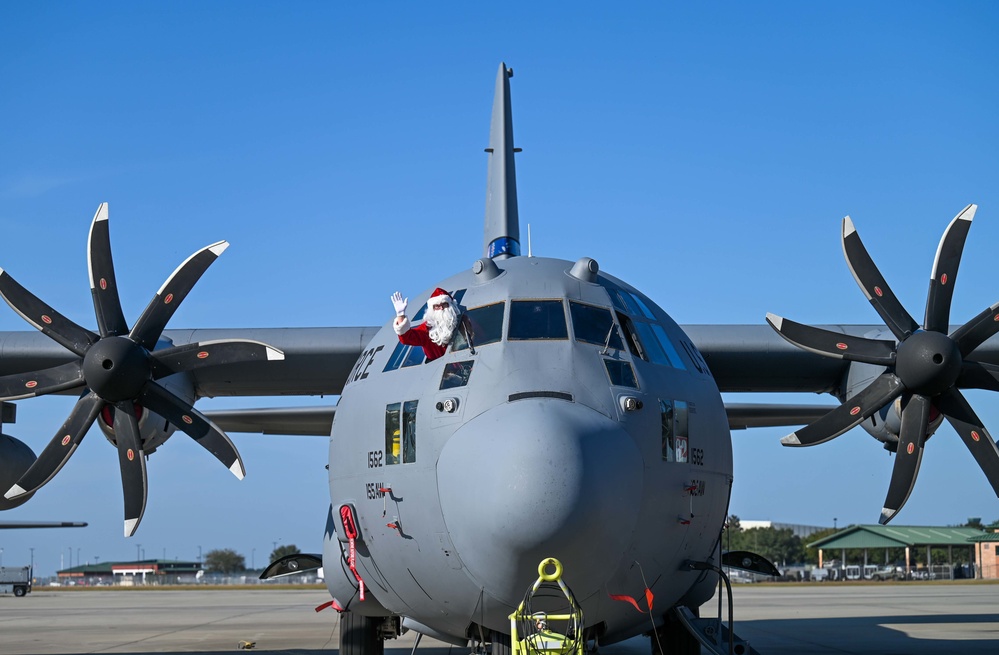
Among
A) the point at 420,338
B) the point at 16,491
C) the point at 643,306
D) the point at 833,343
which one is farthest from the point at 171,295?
the point at 833,343

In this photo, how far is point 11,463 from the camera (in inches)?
507

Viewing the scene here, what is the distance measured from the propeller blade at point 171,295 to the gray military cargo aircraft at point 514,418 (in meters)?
0.02

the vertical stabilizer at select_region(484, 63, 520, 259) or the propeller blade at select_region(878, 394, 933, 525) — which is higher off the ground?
the vertical stabilizer at select_region(484, 63, 520, 259)

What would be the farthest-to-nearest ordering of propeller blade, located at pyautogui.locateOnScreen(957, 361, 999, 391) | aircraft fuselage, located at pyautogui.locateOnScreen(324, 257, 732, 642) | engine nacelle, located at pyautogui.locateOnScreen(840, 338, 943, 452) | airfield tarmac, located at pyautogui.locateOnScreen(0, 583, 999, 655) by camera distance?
airfield tarmac, located at pyautogui.locateOnScreen(0, 583, 999, 655) → engine nacelle, located at pyautogui.locateOnScreen(840, 338, 943, 452) → propeller blade, located at pyautogui.locateOnScreen(957, 361, 999, 391) → aircraft fuselage, located at pyautogui.locateOnScreen(324, 257, 732, 642)

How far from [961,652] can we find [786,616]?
8312 mm

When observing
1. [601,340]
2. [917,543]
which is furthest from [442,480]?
[917,543]

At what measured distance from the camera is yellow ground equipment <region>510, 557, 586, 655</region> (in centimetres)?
629

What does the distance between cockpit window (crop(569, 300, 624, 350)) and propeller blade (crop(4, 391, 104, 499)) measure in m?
5.85

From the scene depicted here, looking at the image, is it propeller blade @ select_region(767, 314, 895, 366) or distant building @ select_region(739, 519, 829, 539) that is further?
distant building @ select_region(739, 519, 829, 539)

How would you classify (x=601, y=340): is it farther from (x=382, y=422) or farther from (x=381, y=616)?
(x=381, y=616)

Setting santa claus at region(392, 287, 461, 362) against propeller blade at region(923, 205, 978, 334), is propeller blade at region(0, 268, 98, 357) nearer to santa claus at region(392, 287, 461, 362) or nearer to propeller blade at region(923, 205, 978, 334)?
santa claus at region(392, 287, 461, 362)

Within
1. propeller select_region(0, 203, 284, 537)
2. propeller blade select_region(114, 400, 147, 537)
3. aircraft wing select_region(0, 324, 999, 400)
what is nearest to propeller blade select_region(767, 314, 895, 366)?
aircraft wing select_region(0, 324, 999, 400)

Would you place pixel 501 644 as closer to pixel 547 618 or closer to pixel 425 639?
pixel 547 618

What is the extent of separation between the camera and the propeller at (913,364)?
1077 cm
